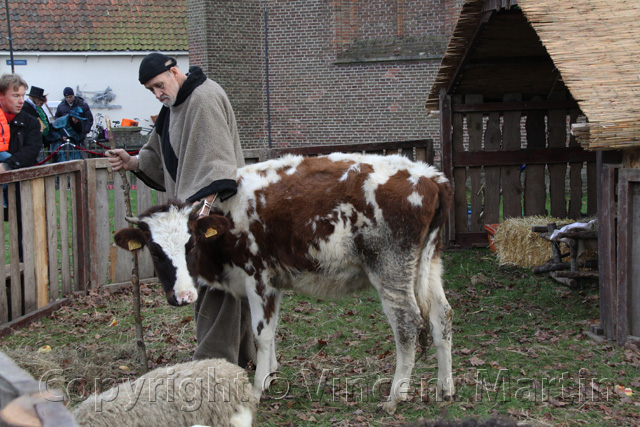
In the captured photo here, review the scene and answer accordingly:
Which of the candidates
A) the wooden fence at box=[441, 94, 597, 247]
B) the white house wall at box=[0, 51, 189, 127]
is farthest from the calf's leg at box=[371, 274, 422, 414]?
the white house wall at box=[0, 51, 189, 127]

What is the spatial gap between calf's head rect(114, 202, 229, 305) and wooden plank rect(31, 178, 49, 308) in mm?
2941

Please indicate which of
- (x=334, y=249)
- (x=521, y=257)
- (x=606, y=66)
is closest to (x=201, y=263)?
(x=334, y=249)

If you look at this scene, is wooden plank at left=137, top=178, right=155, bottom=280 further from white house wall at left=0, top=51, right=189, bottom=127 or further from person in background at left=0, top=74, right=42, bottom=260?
white house wall at left=0, top=51, right=189, bottom=127

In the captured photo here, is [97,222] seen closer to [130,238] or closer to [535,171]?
[130,238]

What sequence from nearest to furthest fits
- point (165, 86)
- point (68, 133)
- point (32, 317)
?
point (165, 86), point (32, 317), point (68, 133)

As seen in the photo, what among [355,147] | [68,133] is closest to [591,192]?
[355,147]

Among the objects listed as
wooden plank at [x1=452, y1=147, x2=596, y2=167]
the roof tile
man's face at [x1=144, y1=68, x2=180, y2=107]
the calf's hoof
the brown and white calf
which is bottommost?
the calf's hoof

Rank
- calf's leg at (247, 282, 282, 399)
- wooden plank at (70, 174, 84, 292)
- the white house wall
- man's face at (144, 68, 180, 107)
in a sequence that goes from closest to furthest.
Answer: man's face at (144, 68, 180, 107), calf's leg at (247, 282, 282, 399), wooden plank at (70, 174, 84, 292), the white house wall

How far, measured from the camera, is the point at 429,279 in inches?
214

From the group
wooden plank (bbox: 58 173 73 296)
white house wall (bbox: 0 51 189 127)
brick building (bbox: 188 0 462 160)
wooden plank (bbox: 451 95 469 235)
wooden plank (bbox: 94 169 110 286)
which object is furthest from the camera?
white house wall (bbox: 0 51 189 127)

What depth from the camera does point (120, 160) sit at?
583cm

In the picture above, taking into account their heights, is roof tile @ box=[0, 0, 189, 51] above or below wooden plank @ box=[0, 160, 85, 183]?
above

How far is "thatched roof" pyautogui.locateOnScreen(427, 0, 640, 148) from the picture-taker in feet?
20.1

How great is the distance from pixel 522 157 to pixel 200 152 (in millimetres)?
6791
